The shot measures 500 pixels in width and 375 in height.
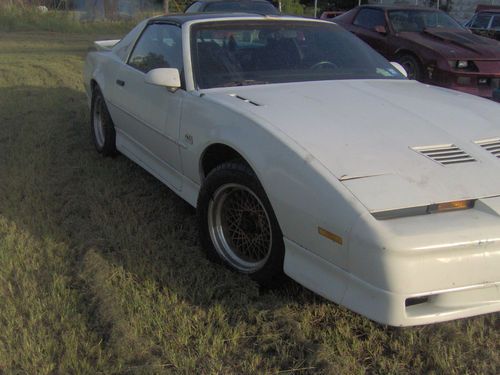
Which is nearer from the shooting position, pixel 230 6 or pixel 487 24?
pixel 230 6

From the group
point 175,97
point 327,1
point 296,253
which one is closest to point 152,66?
point 175,97

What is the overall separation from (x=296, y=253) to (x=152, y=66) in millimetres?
2330

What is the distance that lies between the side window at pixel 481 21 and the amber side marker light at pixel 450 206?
39.1 feet

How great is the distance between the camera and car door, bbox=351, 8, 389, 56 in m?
8.79

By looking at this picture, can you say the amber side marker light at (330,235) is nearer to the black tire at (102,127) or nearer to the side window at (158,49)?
the side window at (158,49)

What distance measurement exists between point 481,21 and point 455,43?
5.77m

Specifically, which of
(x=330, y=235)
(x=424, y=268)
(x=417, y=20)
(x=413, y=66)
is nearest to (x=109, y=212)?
(x=330, y=235)

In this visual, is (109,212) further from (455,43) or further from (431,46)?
(455,43)

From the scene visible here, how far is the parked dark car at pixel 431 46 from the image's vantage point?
24.8ft

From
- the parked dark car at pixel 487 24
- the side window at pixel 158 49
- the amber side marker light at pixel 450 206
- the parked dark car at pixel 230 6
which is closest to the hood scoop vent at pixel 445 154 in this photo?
the amber side marker light at pixel 450 206

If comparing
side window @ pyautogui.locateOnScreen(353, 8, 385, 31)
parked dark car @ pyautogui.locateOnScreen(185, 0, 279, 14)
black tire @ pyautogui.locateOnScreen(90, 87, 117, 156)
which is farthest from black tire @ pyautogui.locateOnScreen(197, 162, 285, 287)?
parked dark car @ pyautogui.locateOnScreen(185, 0, 279, 14)

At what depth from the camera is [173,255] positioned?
3.28m

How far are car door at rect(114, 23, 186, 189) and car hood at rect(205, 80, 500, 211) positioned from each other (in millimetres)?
427

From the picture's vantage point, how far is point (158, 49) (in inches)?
168
